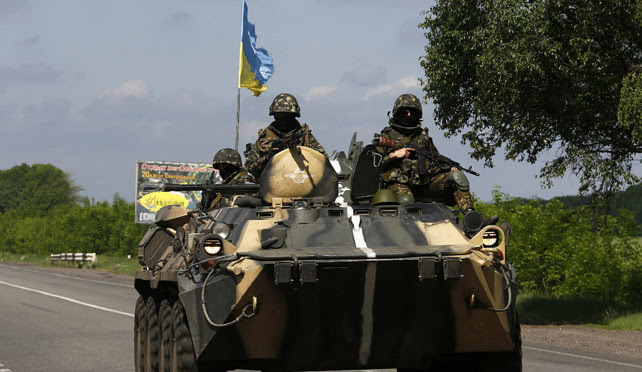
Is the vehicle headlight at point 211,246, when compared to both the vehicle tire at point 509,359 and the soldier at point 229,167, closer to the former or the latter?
the vehicle tire at point 509,359

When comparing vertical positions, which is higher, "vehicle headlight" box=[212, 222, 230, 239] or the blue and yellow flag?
the blue and yellow flag

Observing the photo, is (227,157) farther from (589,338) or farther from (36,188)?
(36,188)

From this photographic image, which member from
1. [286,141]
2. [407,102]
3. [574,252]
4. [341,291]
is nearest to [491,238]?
[341,291]

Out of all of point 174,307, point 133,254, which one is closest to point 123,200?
point 133,254

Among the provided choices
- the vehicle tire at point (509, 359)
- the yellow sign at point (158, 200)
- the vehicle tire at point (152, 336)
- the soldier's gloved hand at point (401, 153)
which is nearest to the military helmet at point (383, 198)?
the soldier's gloved hand at point (401, 153)

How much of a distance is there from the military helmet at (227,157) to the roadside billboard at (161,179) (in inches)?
1151

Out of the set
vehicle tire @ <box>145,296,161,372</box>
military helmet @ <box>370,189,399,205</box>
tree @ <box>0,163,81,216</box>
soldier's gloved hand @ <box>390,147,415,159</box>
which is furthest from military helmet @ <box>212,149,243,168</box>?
tree @ <box>0,163,81,216</box>

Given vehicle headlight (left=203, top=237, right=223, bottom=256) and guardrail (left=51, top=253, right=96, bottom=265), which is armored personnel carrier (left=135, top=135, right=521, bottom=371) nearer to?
vehicle headlight (left=203, top=237, right=223, bottom=256)

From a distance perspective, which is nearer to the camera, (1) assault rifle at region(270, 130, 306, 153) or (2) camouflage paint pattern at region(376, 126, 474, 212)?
(2) camouflage paint pattern at region(376, 126, 474, 212)

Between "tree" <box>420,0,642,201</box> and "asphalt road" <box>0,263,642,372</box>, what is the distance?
533 cm

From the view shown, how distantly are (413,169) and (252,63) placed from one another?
84.4 ft

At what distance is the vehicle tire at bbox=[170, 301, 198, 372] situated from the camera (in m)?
8.16

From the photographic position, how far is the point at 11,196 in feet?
456

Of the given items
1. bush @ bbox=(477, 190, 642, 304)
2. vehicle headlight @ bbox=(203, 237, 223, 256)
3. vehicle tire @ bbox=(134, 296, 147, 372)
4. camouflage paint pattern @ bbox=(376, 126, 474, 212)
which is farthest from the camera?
bush @ bbox=(477, 190, 642, 304)
